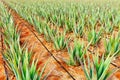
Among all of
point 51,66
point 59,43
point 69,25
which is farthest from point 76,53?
point 69,25

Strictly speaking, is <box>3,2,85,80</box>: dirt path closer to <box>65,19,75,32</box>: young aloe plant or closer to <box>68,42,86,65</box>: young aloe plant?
<box>68,42,86,65</box>: young aloe plant

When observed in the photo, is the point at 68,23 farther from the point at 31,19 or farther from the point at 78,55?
the point at 78,55

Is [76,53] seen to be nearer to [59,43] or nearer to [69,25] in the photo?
[59,43]

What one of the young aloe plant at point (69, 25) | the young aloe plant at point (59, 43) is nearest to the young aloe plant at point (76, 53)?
the young aloe plant at point (59, 43)

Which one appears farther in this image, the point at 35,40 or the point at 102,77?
the point at 35,40

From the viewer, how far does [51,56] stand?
2975mm

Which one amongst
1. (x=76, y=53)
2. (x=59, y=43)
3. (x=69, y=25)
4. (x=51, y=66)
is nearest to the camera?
(x=76, y=53)

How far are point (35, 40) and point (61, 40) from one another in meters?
0.95

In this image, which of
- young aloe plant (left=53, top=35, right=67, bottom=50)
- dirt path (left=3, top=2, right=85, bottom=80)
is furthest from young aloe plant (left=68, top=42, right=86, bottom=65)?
young aloe plant (left=53, top=35, right=67, bottom=50)

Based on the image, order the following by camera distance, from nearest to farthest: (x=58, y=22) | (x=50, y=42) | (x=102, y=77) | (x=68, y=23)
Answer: (x=102, y=77) < (x=50, y=42) < (x=68, y=23) < (x=58, y=22)

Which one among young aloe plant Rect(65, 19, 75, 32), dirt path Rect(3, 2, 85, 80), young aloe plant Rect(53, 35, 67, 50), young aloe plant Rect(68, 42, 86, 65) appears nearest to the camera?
dirt path Rect(3, 2, 85, 80)

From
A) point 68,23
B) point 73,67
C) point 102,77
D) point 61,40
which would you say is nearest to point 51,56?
point 61,40

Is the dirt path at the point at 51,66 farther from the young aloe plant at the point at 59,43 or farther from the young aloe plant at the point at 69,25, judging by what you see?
the young aloe plant at the point at 69,25

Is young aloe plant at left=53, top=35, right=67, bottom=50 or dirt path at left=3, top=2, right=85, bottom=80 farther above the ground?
young aloe plant at left=53, top=35, right=67, bottom=50
